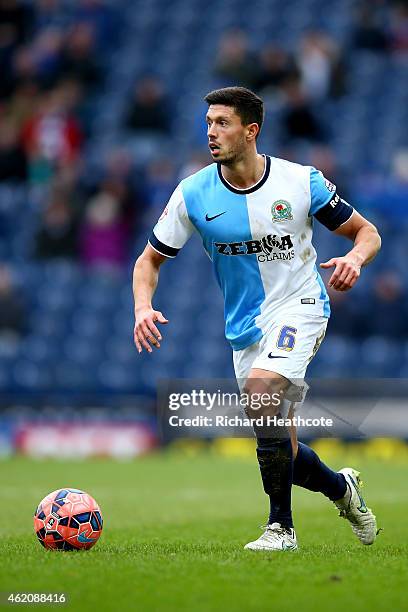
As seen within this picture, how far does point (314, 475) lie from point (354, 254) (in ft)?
4.74

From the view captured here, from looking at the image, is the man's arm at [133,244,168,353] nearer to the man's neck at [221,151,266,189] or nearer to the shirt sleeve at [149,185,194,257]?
the shirt sleeve at [149,185,194,257]

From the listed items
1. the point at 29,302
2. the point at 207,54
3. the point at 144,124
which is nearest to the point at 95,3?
the point at 207,54

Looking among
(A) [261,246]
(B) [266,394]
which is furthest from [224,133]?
(B) [266,394]

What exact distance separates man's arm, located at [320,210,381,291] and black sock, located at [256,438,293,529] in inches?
38.5

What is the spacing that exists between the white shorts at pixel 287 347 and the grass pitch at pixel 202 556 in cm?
105

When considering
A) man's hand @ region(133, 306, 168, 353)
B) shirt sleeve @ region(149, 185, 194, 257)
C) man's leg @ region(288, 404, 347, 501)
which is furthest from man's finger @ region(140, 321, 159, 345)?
man's leg @ region(288, 404, 347, 501)

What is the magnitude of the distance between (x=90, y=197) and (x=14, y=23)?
19.3ft

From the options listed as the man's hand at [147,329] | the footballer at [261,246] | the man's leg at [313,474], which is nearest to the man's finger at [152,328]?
the man's hand at [147,329]

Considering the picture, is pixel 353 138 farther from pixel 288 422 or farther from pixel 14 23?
pixel 288 422

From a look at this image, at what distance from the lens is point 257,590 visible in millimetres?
5793

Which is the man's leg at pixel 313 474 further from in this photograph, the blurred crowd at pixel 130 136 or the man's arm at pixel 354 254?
the blurred crowd at pixel 130 136

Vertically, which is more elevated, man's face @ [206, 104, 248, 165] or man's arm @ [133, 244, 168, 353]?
man's face @ [206, 104, 248, 165]

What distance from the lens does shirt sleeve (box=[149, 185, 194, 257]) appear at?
755cm

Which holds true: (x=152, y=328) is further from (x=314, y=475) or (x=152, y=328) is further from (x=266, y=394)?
(x=314, y=475)
